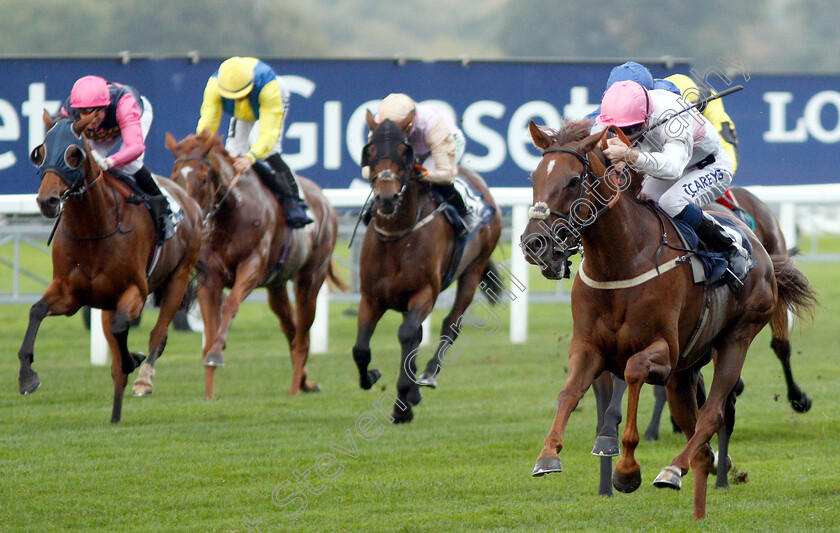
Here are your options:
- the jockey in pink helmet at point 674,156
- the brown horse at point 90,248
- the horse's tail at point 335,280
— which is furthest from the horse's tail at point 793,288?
the horse's tail at point 335,280

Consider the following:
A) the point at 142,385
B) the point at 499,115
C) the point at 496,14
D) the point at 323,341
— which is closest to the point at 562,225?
the point at 142,385

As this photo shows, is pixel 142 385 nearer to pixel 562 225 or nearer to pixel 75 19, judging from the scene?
pixel 562 225

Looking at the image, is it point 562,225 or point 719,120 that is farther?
point 719,120

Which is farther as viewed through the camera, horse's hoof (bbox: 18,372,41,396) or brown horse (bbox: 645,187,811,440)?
brown horse (bbox: 645,187,811,440)

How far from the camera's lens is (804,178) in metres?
12.4

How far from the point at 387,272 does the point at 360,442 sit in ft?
3.39

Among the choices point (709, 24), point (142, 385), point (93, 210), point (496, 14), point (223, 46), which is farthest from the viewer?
point (496, 14)

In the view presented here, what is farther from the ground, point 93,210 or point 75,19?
point 75,19

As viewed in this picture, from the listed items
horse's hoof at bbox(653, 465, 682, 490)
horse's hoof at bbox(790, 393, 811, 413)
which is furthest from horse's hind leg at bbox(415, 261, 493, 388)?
horse's hoof at bbox(653, 465, 682, 490)

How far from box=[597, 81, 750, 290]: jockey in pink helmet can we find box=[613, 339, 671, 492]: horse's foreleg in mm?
682

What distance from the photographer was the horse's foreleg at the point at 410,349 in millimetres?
7027

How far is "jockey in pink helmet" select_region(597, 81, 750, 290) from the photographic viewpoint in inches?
177

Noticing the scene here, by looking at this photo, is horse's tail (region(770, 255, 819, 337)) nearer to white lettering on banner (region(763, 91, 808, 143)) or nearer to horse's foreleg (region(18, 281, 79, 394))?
horse's foreleg (region(18, 281, 79, 394))

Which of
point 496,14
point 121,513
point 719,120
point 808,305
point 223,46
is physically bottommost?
point 121,513
